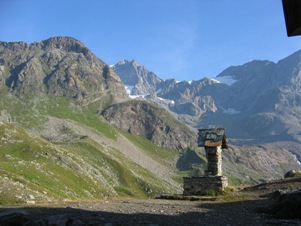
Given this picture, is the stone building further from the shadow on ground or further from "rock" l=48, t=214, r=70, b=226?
"rock" l=48, t=214, r=70, b=226

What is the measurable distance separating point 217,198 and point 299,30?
50.4 ft

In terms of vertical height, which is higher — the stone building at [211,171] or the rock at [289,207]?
the stone building at [211,171]

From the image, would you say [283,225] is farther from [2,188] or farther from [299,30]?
[2,188]

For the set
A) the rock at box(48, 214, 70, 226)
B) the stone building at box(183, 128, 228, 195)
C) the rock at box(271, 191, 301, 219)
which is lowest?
the rock at box(48, 214, 70, 226)

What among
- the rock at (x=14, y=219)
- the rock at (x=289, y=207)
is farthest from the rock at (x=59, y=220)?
the rock at (x=289, y=207)

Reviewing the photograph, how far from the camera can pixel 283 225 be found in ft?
46.4

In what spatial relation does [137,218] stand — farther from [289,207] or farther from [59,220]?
[289,207]

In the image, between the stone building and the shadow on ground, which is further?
the stone building

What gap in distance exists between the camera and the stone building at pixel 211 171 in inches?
1182

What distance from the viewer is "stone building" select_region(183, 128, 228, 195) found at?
3003cm

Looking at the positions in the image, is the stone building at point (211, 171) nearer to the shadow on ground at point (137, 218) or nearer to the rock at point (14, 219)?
the shadow on ground at point (137, 218)

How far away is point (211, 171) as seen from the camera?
110ft

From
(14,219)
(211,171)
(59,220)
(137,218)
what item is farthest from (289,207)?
(211,171)

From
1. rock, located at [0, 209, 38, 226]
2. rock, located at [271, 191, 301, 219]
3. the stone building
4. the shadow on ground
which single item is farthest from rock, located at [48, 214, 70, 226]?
the stone building
